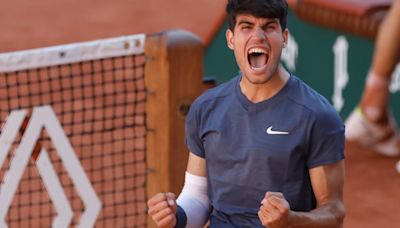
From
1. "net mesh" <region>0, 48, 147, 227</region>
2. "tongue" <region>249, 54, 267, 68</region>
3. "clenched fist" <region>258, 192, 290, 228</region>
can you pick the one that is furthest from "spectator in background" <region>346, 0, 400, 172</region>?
"clenched fist" <region>258, 192, 290, 228</region>

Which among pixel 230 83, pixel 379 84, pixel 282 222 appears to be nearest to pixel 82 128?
pixel 379 84

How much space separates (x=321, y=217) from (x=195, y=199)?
1.91ft

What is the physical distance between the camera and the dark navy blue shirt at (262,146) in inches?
155

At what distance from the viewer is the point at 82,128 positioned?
8.82 metres

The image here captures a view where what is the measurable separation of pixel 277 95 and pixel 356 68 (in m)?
6.31

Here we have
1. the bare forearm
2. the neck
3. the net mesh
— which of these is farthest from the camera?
the net mesh

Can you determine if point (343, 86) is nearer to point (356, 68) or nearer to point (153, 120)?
point (356, 68)

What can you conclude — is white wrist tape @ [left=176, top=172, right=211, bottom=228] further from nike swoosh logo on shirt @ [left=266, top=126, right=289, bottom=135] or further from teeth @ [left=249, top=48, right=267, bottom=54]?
teeth @ [left=249, top=48, right=267, bottom=54]

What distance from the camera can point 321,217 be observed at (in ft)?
12.7

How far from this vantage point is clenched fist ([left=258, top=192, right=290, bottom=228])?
12.0ft

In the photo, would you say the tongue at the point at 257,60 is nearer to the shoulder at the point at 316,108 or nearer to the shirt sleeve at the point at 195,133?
the shoulder at the point at 316,108

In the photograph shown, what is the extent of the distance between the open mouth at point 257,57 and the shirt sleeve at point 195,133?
1.11 feet

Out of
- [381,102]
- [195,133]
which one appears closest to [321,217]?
[195,133]

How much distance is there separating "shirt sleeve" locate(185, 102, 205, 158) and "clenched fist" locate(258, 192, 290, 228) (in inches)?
22.3
